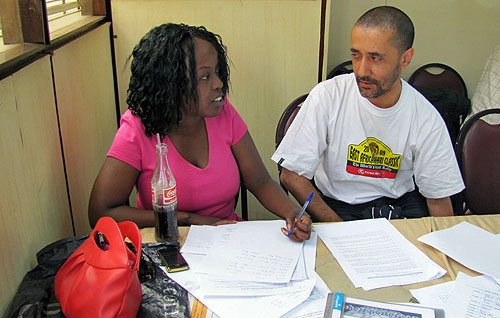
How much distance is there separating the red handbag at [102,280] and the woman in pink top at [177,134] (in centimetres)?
42

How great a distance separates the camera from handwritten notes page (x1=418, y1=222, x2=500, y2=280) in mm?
1180

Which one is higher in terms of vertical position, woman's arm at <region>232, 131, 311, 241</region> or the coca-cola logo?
the coca-cola logo

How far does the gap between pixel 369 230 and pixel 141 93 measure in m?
0.85

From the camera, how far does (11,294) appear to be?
1.03 m

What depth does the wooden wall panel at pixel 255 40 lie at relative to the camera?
2.43 metres

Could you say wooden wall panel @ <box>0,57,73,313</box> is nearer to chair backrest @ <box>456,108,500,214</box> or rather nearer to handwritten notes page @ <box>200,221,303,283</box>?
handwritten notes page @ <box>200,221,303,283</box>

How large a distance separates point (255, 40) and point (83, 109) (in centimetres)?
110

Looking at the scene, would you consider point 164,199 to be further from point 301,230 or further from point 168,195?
point 301,230

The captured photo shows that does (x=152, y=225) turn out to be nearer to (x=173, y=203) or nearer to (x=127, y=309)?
(x=173, y=203)

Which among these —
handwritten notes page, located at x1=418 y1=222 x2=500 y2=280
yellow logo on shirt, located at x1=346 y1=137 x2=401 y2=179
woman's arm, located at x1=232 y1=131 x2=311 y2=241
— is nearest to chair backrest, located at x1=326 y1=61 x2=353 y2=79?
yellow logo on shirt, located at x1=346 y1=137 x2=401 y2=179

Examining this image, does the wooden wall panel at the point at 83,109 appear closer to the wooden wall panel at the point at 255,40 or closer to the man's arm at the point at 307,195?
the wooden wall panel at the point at 255,40

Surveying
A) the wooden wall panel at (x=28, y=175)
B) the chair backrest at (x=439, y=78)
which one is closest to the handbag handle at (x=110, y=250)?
the wooden wall panel at (x=28, y=175)

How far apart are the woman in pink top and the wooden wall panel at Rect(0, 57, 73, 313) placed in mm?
139

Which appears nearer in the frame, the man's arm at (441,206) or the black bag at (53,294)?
the black bag at (53,294)
